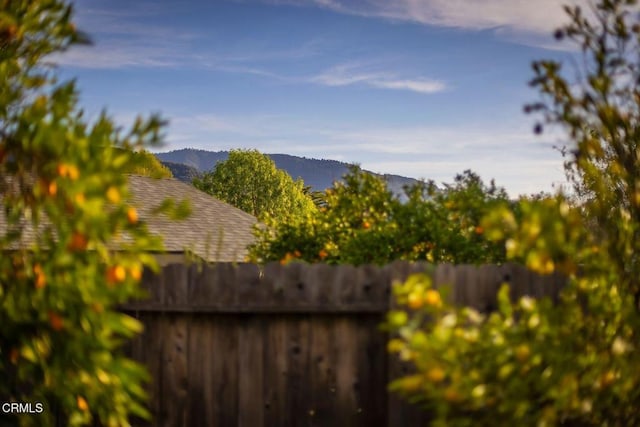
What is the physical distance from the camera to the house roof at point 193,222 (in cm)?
1908

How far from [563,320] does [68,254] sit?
296cm

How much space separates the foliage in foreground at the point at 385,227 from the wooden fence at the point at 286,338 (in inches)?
51.0

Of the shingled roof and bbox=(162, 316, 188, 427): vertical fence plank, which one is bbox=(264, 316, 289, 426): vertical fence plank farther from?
the shingled roof

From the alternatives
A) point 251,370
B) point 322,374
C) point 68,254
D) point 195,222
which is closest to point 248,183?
point 195,222

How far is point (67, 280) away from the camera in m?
4.36

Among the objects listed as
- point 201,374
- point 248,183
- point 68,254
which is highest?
point 248,183

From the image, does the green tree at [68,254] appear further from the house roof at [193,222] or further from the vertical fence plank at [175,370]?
the house roof at [193,222]

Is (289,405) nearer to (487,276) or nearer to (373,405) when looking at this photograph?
(373,405)

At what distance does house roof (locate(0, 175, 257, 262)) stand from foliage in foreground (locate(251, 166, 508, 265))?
8800 mm

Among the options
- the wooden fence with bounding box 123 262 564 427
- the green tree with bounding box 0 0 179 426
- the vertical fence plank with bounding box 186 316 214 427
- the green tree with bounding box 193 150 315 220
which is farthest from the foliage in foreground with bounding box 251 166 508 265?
the green tree with bounding box 193 150 315 220

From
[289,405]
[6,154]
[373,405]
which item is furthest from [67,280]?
[373,405]

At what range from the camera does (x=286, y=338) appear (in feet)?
20.8

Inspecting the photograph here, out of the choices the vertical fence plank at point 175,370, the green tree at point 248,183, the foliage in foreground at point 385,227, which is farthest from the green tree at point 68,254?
the green tree at point 248,183

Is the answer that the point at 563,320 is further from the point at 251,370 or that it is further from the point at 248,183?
the point at 248,183
